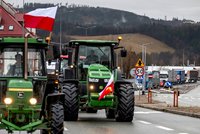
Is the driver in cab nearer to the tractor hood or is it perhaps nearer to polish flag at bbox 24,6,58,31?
the tractor hood

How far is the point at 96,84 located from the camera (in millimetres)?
20156

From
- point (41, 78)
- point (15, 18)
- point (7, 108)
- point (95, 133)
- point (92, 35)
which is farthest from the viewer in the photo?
point (92, 35)

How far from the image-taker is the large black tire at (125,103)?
2012 cm

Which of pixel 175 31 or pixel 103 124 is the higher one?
pixel 175 31

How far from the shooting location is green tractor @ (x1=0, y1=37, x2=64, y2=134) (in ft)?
42.2

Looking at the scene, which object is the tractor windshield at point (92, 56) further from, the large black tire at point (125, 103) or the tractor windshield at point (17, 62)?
the tractor windshield at point (17, 62)

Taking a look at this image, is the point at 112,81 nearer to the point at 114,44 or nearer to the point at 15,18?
the point at 114,44

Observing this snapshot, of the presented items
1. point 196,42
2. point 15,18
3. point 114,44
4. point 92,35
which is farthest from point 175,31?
point 114,44

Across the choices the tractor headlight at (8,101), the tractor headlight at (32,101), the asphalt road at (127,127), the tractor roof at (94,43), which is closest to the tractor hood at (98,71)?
the tractor roof at (94,43)

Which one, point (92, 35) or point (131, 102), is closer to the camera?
point (131, 102)

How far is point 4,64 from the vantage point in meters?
14.1

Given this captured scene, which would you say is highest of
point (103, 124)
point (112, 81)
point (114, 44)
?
point (114, 44)

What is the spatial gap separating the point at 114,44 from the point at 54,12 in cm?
580

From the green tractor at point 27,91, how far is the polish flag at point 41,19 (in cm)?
177
